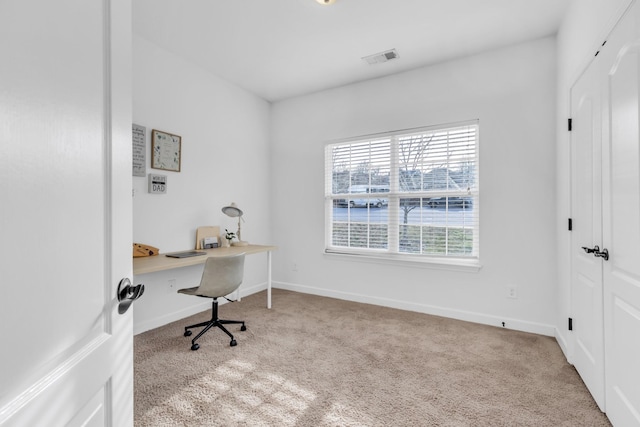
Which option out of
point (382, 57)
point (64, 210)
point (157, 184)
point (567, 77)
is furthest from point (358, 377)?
point (382, 57)

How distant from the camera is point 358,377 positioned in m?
2.19

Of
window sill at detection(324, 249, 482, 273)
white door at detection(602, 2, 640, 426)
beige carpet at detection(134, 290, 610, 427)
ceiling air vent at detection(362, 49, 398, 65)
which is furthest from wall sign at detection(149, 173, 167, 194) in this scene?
white door at detection(602, 2, 640, 426)

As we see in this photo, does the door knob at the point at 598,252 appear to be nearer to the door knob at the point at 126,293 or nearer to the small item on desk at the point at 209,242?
the door knob at the point at 126,293

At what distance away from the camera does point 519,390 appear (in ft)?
6.68

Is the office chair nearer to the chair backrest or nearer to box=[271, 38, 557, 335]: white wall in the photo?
the chair backrest

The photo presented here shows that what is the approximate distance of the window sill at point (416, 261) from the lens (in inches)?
129

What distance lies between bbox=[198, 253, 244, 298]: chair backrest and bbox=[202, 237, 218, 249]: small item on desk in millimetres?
971

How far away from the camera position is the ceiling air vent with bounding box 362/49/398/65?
322cm

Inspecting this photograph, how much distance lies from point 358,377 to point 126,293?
1.86 m

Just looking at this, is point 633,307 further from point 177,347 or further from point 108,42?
point 177,347

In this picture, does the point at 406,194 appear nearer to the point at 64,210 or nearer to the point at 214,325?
the point at 214,325

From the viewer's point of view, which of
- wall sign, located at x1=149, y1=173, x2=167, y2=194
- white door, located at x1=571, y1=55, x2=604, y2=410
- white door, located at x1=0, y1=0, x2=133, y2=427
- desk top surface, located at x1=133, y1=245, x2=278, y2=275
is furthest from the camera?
wall sign, located at x1=149, y1=173, x2=167, y2=194

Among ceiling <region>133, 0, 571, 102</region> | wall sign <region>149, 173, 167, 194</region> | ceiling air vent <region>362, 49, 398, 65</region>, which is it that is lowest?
wall sign <region>149, 173, 167, 194</region>

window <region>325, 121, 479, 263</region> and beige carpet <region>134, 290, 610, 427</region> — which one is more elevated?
window <region>325, 121, 479, 263</region>
